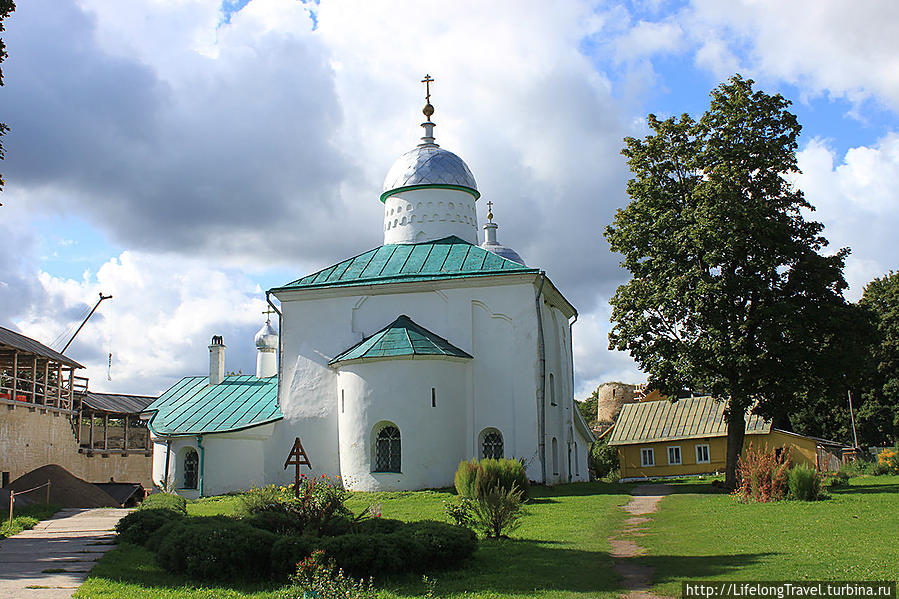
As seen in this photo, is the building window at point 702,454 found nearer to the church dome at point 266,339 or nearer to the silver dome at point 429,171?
the silver dome at point 429,171

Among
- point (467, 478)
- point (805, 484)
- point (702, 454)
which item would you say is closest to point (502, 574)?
point (467, 478)

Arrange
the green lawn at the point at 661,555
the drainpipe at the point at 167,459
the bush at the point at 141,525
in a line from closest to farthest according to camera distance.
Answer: the green lawn at the point at 661,555 < the bush at the point at 141,525 < the drainpipe at the point at 167,459

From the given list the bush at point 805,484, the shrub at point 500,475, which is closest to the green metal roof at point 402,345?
the shrub at point 500,475

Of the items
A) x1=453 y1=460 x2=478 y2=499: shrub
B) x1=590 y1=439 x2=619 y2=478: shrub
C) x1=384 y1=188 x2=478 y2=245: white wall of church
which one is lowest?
x1=590 y1=439 x2=619 y2=478: shrub

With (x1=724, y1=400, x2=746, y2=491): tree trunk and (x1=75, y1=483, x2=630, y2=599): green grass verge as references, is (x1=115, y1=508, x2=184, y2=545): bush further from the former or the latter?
(x1=724, y1=400, x2=746, y2=491): tree trunk

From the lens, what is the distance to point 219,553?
9828 mm

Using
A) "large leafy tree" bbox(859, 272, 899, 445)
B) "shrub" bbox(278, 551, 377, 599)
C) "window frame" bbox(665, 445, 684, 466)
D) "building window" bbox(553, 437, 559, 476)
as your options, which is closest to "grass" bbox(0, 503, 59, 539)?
"shrub" bbox(278, 551, 377, 599)

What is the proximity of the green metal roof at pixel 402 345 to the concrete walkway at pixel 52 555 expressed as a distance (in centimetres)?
862

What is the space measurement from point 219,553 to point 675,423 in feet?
98.3

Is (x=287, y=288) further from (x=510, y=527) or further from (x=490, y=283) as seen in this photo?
(x=510, y=527)

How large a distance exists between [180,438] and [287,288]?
6.35m

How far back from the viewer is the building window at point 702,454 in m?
35.1

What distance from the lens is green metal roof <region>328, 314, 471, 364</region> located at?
23469mm

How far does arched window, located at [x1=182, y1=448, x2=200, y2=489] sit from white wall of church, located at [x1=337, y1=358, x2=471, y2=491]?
20.2 ft
